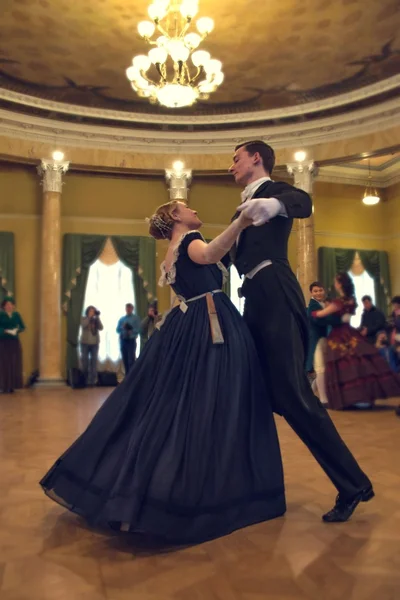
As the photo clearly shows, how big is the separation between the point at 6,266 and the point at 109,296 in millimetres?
1900

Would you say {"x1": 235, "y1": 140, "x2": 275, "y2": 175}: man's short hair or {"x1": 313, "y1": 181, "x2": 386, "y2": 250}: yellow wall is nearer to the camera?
{"x1": 235, "y1": 140, "x2": 275, "y2": 175}: man's short hair

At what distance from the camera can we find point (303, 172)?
376 inches

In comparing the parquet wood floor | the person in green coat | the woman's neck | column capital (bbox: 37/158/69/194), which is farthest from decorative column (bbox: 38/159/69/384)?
the woman's neck

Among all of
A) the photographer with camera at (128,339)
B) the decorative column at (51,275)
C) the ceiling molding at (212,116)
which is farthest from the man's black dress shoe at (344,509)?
the decorative column at (51,275)

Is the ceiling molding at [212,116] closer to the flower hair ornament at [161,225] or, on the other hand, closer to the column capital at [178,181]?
the column capital at [178,181]

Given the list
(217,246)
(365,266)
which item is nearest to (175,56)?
(217,246)

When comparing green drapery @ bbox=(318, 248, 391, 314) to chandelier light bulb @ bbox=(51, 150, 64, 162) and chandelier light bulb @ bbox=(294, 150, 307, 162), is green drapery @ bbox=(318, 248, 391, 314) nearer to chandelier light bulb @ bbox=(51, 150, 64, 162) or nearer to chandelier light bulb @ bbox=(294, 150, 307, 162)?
chandelier light bulb @ bbox=(294, 150, 307, 162)

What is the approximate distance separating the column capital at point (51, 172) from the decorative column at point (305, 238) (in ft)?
13.0

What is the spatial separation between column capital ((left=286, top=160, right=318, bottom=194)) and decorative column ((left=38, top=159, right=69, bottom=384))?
3934mm

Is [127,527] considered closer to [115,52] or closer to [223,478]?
[223,478]

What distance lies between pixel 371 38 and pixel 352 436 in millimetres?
5524

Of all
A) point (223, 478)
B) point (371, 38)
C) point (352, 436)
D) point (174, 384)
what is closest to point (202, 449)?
point (223, 478)

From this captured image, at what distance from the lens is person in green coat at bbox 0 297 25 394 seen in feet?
26.9

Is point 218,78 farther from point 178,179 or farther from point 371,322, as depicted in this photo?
point 178,179
